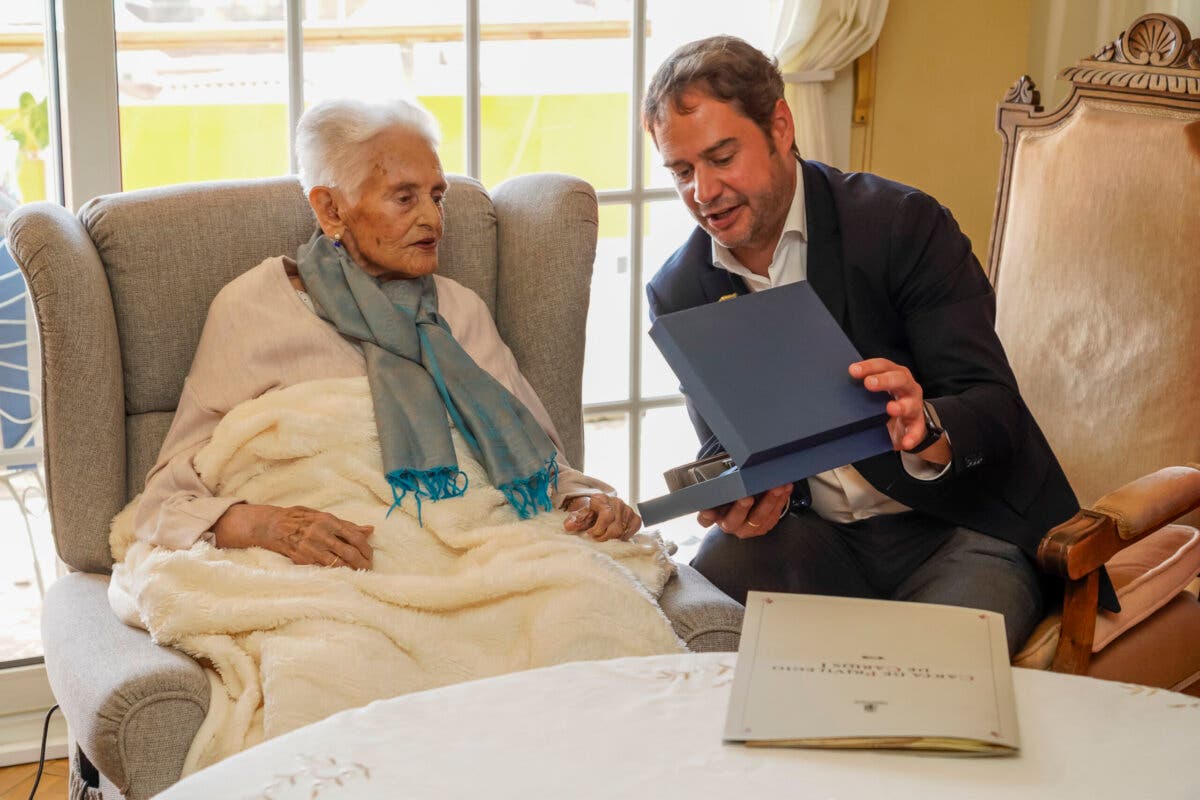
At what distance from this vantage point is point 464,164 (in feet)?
8.75

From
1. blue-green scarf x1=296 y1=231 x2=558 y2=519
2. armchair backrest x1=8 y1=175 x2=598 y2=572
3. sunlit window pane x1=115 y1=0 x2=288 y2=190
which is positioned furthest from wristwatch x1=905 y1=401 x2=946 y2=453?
sunlit window pane x1=115 y1=0 x2=288 y2=190

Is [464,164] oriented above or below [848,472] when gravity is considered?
above

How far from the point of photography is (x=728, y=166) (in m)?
1.85

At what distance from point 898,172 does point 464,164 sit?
3.47ft

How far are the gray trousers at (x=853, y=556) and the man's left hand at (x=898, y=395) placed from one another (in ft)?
0.95

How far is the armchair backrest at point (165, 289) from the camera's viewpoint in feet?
6.00

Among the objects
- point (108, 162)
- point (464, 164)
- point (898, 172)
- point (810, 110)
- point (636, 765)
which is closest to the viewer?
point (636, 765)

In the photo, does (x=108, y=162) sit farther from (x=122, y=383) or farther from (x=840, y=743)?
(x=840, y=743)

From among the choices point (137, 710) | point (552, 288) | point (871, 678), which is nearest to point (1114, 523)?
point (871, 678)

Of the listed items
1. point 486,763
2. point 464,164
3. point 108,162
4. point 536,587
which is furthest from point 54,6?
point 486,763

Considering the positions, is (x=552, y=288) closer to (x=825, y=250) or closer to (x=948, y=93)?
(x=825, y=250)

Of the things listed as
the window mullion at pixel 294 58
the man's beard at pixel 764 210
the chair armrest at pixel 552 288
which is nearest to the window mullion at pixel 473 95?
the window mullion at pixel 294 58

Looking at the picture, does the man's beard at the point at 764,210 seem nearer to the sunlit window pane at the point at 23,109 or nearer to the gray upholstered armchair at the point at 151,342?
the gray upholstered armchair at the point at 151,342

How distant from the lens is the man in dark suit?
179 cm
